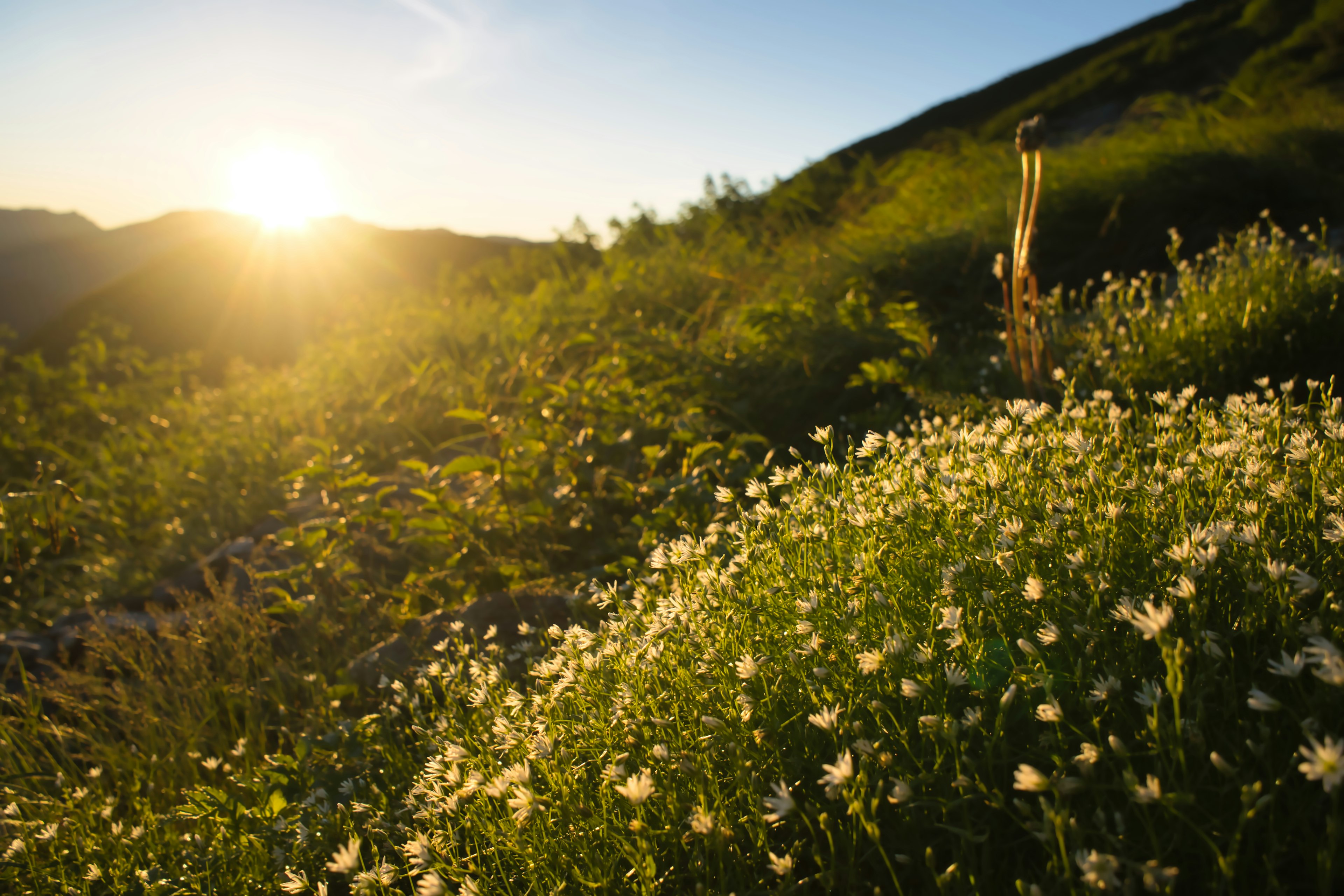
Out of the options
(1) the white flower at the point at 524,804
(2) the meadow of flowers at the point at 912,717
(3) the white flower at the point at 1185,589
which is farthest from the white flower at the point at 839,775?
(3) the white flower at the point at 1185,589

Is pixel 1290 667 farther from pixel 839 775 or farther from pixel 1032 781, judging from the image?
pixel 839 775

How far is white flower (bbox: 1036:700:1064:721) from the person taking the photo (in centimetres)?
112

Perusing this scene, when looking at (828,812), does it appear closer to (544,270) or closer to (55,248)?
(544,270)

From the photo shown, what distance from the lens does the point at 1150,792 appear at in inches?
39.3

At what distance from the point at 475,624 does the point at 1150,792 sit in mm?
2230

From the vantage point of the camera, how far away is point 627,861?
146 centimetres

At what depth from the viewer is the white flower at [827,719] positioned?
50.1 inches

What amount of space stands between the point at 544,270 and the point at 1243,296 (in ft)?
26.3

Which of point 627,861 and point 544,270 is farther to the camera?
Result: point 544,270

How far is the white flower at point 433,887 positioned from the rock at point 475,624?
4.22 feet

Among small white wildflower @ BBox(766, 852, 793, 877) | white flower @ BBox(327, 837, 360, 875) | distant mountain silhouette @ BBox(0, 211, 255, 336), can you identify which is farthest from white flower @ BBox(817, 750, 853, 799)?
distant mountain silhouette @ BBox(0, 211, 255, 336)

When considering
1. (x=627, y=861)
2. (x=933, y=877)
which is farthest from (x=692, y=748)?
(x=933, y=877)

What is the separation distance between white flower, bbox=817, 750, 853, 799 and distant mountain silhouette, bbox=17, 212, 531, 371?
17187mm

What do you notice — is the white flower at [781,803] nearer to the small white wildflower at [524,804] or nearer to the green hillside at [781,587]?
the green hillside at [781,587]
